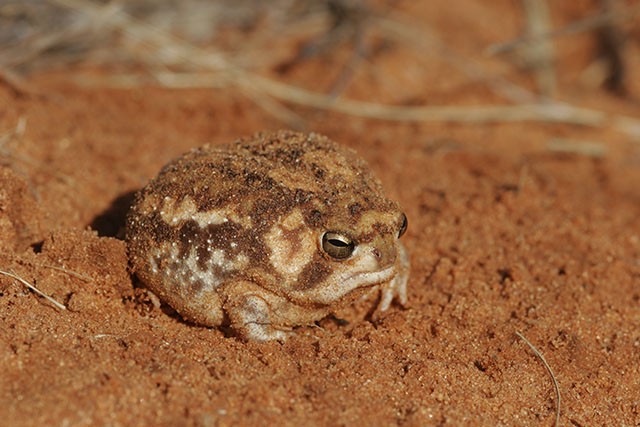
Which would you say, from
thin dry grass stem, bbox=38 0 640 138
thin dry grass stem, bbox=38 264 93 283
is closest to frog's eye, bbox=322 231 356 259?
thin dry grass stem, bbox=38 264 93 283

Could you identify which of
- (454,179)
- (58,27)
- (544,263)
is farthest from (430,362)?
(58,27)

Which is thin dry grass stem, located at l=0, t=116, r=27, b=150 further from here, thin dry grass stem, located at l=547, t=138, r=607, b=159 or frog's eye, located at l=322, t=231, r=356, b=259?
thin dry grass stem, located at l=547, t=138, r=607, b=159

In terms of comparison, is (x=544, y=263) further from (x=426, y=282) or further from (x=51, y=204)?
(x=51, y=204)

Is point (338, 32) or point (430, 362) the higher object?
point (338, 32)

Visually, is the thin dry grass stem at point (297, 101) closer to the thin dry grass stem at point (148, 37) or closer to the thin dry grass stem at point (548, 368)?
the thin dry grass stem at point (148, 37)

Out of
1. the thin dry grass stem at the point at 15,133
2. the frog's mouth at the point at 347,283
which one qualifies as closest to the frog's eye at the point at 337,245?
the frog's mouth at the point at 347,283

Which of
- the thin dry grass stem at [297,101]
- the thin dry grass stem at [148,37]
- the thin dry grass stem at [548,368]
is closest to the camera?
the thin dry grass stem at [548,368]
